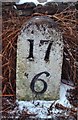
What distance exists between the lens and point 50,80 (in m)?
2.54

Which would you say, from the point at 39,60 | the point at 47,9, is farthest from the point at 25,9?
the point at 39,60

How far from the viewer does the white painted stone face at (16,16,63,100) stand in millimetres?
2422

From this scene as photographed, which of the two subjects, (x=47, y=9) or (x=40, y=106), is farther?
(x=47, y=9)

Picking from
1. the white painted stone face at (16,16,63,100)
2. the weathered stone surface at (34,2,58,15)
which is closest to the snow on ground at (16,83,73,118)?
the white painted stone face at (16,16,63,100)

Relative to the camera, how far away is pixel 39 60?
8.17ft

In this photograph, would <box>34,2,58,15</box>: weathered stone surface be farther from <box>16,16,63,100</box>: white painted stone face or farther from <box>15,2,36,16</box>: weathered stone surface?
<box>16,16,63,100</box>: white painted stone face

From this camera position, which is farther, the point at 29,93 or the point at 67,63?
the point at 67,63

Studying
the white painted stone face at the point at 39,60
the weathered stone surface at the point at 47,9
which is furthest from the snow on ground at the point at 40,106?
the weathered stone surface at the point at 47,9

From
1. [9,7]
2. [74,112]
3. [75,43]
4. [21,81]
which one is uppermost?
[9,7]

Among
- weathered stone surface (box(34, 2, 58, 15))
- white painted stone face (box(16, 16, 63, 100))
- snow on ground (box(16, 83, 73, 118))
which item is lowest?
snow on ground (box(16, 83, 73, 118))

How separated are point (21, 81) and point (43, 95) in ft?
0.51

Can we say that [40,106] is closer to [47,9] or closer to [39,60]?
[39,60]

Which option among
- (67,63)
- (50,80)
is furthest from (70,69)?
(50,80)

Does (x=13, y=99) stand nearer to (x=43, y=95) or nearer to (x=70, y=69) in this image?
(x=43, y=95)
